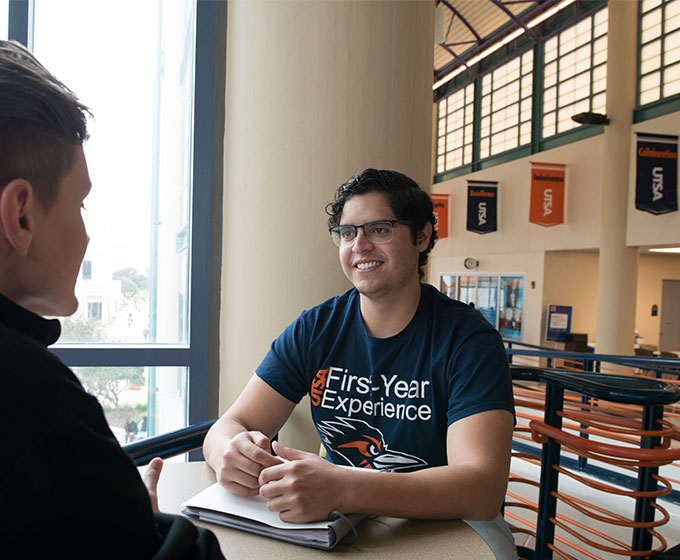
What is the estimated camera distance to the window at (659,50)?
9.63 m

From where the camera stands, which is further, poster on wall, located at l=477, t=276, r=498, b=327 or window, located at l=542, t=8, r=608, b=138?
poster on wall, located at l=477, t=276, r=498, b=327

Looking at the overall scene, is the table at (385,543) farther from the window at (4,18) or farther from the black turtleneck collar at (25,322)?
the window at (4,18)

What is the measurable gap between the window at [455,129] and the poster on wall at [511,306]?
13.7ft

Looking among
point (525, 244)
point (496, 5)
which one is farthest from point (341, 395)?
point (496, 5)

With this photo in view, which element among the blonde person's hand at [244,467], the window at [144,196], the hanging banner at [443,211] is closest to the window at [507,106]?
the hanging banner at [443,211]

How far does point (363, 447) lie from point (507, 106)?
14567 mm

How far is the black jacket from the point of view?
18.0 inches

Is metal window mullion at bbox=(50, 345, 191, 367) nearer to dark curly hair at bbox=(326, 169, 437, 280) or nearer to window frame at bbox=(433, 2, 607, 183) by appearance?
dark curly hair at bbox=(326, 169, 437, 280)

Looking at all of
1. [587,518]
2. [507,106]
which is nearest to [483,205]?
[507,106]

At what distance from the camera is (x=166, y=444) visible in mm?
1423

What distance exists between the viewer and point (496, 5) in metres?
13.5

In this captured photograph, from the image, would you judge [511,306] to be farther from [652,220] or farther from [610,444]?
[610,444]

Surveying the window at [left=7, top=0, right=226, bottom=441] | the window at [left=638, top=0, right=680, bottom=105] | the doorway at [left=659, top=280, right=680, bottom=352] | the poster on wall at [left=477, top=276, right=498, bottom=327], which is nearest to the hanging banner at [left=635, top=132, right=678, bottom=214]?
the window at [left=638, top=0, right=680, bottom=105]

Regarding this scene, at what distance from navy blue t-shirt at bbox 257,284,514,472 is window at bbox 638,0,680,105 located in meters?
10.5
